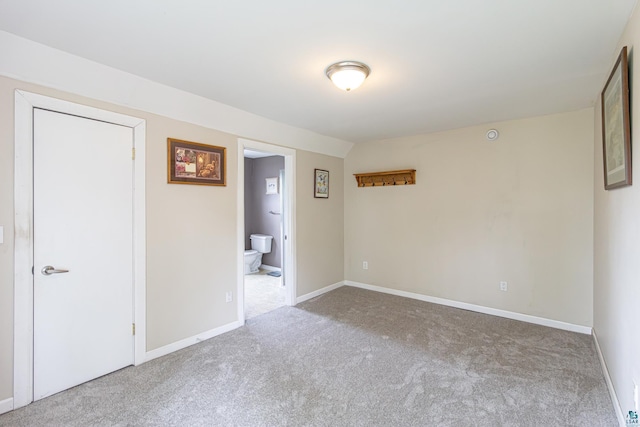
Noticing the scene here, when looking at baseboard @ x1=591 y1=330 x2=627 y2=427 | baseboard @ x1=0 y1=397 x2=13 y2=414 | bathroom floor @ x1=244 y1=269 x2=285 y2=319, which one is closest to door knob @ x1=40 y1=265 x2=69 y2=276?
baseboard @ x1=0 y1=397 x2=13 y2=414

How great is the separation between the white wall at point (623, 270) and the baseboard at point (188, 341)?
10.1 feet

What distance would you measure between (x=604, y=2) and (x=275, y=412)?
2893mm

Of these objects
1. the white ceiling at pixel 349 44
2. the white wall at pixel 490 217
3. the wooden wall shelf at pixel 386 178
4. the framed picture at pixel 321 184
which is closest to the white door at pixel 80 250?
the white ceiling at pixel 349 44

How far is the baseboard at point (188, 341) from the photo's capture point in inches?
105

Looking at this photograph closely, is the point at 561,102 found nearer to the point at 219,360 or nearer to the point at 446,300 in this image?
the point at 446,300

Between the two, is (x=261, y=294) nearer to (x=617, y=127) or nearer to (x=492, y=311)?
(x=492, y=311)

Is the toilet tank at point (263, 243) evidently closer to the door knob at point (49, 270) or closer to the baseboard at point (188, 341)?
the baseboard at point (188, 341)

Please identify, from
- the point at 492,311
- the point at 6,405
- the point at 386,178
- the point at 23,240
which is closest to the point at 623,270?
the point at 492,311

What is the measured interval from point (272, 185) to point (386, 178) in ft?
8.46

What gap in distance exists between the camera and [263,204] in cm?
645

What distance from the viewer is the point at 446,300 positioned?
4.03m

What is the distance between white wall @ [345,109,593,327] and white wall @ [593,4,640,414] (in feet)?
1.92

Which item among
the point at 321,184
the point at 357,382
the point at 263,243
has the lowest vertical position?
the point at 357,382

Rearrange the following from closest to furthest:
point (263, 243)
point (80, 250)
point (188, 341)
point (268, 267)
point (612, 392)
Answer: point (612, 392)
point (80, 250)
point (188, 341)
point (263, 243)
point (268, 267)
